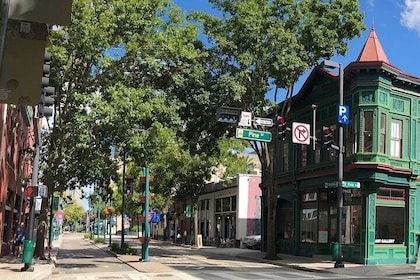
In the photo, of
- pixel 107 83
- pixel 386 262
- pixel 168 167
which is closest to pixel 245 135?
pixel 107 83

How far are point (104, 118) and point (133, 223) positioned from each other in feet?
288

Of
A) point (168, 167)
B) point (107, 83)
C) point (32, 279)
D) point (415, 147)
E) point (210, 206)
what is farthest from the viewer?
point (210, 206)

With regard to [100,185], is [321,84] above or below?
above

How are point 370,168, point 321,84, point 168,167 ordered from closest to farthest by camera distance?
1. point 370,168
2. point 321,84
3. point 168,167

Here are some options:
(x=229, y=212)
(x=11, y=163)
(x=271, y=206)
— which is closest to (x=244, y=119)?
(x=271, y=206)

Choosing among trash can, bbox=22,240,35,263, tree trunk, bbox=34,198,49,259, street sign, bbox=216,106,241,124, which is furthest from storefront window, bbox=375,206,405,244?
trash can, bbox=22,240,35,263

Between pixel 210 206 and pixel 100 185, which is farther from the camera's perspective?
pixel 210 206

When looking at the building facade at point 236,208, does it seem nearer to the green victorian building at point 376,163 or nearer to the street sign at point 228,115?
the green victorian building at point 376,163

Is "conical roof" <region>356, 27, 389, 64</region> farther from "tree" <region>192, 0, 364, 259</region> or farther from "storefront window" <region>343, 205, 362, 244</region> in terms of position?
"storefront window" <region>343, 205, 362, 244</region>

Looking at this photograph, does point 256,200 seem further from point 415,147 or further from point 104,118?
point 104,118

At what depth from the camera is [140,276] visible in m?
19.9

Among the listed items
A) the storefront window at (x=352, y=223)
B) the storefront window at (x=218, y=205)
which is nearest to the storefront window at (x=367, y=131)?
the storefront window at (x=352, y=223)

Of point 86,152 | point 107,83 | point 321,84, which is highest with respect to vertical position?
point 321,84

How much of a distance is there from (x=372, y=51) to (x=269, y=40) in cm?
561
